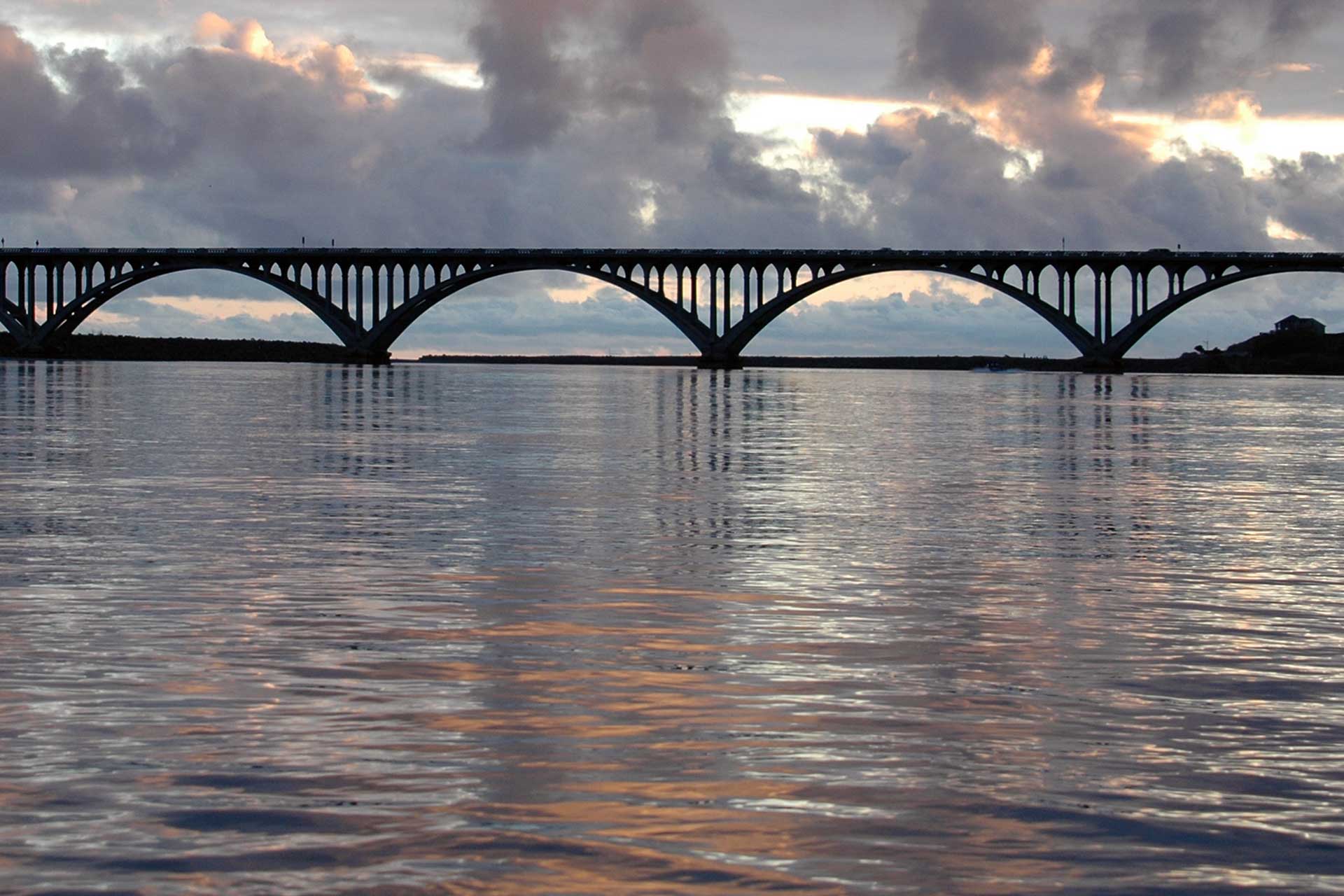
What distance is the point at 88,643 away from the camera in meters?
11.6

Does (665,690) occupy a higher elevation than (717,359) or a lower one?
lower

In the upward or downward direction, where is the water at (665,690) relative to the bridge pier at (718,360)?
downward

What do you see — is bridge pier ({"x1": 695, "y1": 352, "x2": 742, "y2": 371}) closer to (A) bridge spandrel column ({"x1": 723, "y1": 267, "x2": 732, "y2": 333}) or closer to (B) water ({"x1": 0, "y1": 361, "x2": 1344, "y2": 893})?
(A) bridge spandrel column ({"x1": 723, "y1": 267, "x2": 732, "y2": 333})

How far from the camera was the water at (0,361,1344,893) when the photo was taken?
6.81 meters

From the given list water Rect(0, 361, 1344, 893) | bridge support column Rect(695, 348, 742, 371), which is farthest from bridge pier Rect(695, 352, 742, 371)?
water Rect(0, 361, 1344, 893)

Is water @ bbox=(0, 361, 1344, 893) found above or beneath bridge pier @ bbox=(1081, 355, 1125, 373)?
beneath

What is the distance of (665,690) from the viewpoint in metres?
10.2

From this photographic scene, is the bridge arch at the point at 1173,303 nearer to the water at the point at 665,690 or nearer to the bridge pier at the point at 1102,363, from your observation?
the bridge pier at the point at 1102,363

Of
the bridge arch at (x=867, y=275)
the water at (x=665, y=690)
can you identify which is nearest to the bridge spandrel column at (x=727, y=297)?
the bridge arch at (x=867, y=275)

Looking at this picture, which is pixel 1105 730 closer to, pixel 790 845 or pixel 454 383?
pixel 790 845

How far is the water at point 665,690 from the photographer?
268 inches

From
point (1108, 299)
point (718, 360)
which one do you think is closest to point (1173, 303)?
point (1108, 299)

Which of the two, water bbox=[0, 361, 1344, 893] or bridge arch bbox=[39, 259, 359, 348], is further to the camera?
bridge arch bbox=[39, 259, 359, 348]

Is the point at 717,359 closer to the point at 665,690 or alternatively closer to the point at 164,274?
the point at 164,274
